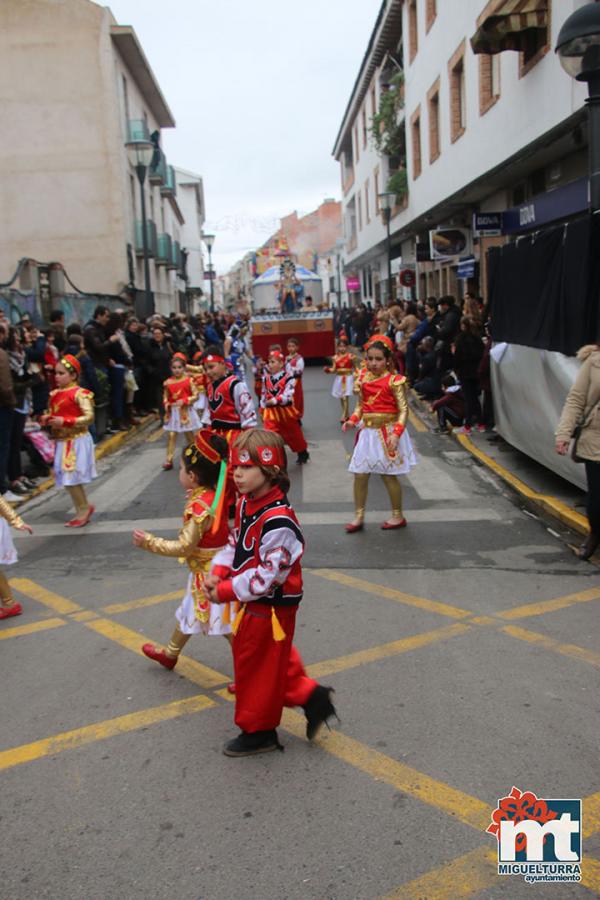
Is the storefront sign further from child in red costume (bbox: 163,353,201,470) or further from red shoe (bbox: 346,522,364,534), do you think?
red shoe (bbox: 346,522,364,534)

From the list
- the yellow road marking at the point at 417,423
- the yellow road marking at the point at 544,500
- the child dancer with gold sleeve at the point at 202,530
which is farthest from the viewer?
the yellow road marking at the point at 417,423

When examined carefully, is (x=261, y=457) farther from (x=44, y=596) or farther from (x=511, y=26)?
(x=511, y=26)

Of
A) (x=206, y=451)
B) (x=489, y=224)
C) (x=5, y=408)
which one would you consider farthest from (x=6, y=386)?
(x=489, y=224)

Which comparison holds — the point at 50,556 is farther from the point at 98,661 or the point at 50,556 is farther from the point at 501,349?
the point at 501,349

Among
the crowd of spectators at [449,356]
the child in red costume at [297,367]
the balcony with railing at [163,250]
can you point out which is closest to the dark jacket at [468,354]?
the crowd of spectators at [449,356]

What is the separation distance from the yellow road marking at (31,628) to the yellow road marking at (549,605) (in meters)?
3.06

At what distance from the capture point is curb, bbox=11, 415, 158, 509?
10.3 meters

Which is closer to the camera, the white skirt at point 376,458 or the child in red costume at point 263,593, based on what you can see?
the child in red costume at point 263,593

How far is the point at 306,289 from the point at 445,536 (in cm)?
2825

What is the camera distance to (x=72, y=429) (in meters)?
8.55

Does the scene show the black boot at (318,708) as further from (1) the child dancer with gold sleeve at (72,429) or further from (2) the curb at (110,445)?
(2) the curb at (110,445)

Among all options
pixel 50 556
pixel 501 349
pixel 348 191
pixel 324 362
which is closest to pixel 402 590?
pixel 50 556

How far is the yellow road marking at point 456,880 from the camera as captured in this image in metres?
2.91

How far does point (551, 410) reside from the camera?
28.7 feet
